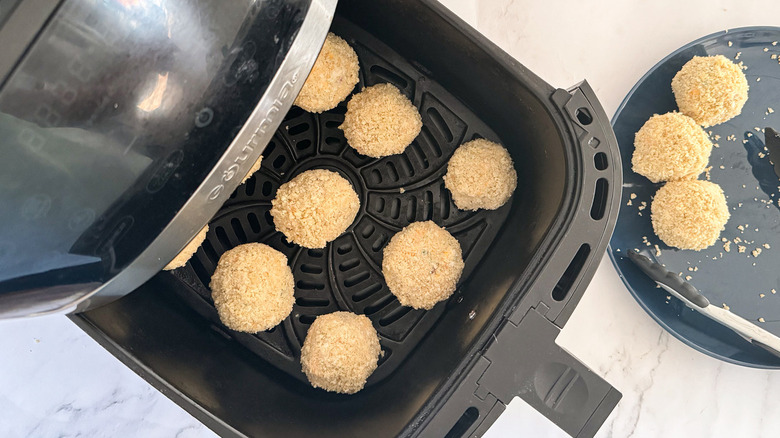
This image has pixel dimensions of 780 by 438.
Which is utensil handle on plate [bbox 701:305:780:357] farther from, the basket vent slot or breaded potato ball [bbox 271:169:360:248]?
breaded potato ball [bbox 271:169:360:248]

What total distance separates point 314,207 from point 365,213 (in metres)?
0.12

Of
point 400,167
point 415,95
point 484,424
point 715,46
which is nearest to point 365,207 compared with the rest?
point 400,167

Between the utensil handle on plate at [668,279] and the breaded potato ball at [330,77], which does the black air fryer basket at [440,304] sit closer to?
the breaded potato ball at [330,77]

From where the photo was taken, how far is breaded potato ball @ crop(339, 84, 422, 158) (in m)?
0.92

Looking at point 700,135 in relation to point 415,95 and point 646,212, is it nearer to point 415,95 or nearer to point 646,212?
point 646,212

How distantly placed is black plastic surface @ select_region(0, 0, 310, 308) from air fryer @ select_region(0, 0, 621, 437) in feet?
0.86

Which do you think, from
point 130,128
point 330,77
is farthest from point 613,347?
point 130,128

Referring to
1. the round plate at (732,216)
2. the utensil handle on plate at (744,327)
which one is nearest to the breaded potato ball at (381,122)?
the round plate at (732,216)

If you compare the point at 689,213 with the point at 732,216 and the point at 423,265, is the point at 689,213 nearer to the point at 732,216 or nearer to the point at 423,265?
the point at 732,216

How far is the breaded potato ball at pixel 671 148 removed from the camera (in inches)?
38.8

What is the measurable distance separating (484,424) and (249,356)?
1.37 ft

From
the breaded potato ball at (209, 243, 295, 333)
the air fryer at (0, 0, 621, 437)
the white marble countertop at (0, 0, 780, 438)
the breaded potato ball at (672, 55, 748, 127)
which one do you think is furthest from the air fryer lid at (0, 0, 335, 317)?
the breaded potato ball at (672, 55, 748, 127)

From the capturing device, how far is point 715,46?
1.06 m

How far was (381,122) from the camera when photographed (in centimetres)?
92
